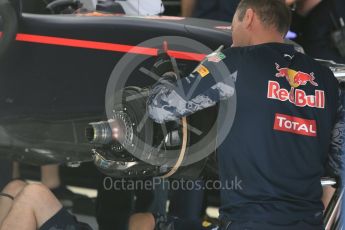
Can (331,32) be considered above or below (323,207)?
above

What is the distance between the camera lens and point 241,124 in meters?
2.21

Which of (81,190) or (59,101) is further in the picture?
(81,190)

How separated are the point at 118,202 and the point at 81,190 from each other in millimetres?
1426

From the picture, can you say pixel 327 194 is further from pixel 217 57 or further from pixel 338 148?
pixel 217 57

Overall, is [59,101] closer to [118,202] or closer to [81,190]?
[118,202]

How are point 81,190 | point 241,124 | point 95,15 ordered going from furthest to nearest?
point 81,190
point 95,15
point 241,124

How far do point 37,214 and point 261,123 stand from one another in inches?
32.3

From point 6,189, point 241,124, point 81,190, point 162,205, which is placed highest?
point 241,124

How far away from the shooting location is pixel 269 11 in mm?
2254

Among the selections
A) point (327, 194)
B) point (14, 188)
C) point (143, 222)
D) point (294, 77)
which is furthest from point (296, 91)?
point (14, 188)

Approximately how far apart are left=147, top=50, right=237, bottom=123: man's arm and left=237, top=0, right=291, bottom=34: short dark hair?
19cm

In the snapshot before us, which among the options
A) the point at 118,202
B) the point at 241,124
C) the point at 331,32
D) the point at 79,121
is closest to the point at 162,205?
the point at 118,202

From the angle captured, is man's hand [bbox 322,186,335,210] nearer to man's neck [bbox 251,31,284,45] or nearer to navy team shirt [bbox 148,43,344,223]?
navy team shirt [bbox 148,43,344,223]

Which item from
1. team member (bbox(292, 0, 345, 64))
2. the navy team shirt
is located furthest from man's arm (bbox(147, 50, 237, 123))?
team member (bbox(292, 0, 345, 64))
